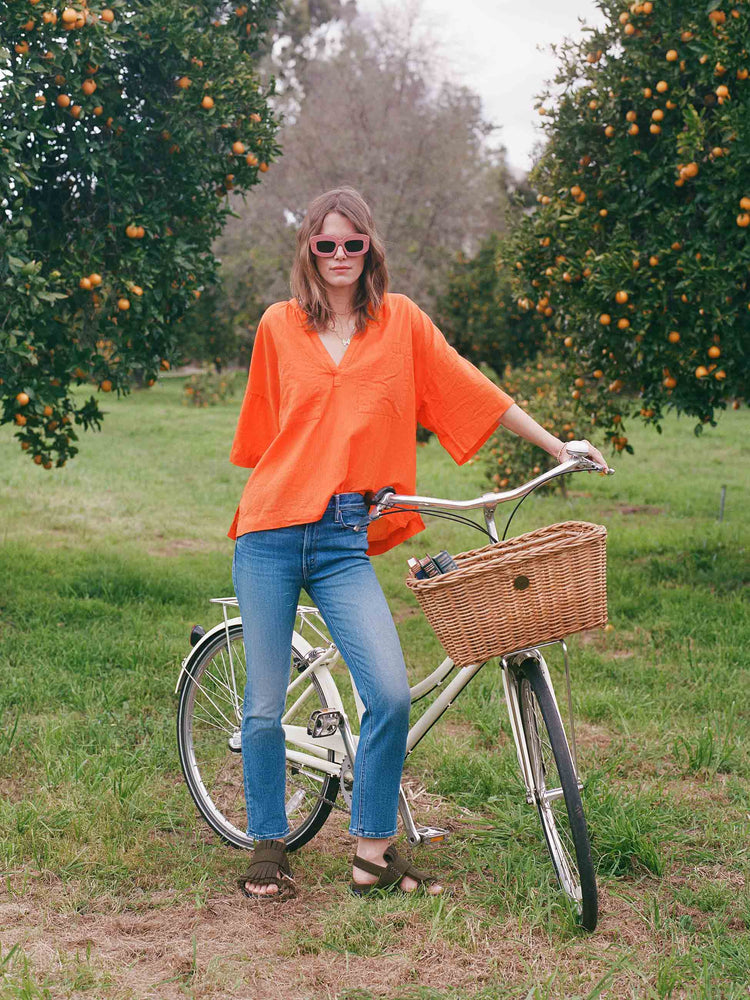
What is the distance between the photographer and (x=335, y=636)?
317cm

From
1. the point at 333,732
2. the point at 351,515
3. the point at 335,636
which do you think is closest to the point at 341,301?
the point at 351,515

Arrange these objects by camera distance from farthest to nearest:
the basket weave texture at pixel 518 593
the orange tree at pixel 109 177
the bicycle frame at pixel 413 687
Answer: the orange tree at pixel 109 177
the bicycle frame at pixel 413 687
the basket weave texture at pixel 518 593

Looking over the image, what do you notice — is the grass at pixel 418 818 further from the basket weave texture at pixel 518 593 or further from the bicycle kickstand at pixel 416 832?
the basket weave texture at pixel 518 593

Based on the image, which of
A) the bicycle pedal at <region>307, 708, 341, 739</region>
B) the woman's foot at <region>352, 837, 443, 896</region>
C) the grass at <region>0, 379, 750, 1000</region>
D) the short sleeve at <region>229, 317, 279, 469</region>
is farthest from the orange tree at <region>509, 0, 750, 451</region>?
the woman's foot at <region>352, 837, 443, 896</region>

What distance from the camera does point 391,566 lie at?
830 centimetres

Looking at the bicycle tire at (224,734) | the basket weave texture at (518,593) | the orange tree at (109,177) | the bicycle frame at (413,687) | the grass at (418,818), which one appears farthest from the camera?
the orange tree at (109,177)

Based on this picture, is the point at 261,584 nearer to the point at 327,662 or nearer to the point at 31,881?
the point at 327,662

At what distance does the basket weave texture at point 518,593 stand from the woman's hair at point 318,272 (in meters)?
0.89

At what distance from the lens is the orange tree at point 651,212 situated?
590 centimetres

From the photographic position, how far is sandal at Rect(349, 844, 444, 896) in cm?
325

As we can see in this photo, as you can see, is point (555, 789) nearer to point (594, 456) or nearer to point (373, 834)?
point (373, 834)

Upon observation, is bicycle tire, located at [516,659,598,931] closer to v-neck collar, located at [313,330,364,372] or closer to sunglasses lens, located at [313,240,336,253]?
v-neck collar, located at [313,330,364,372]

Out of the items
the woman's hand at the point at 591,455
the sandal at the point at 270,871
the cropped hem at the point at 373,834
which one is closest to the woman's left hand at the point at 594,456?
the woman's hand at the point at 591,455

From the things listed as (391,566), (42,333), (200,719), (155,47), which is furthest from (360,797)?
(391,566)
